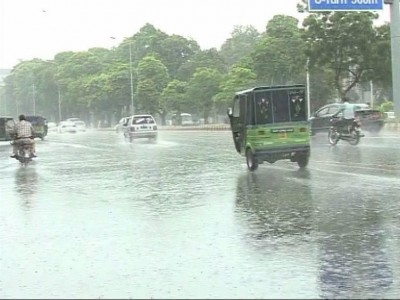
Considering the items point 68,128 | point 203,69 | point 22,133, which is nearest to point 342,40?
point 22,133

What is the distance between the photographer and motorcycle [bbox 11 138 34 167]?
21484 millimetres

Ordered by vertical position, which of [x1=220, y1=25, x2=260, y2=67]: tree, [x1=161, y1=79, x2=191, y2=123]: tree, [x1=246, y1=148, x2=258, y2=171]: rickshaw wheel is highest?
[x1=220, y1=25, x2=260, y2=67]: tree

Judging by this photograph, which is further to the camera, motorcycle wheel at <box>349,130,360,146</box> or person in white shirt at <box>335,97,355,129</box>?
person in white shirt at <box>335,97,355,129</box>

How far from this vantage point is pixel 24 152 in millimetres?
21469

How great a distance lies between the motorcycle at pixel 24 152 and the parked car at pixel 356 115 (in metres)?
11.3

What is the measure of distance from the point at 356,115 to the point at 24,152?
45.3 ft

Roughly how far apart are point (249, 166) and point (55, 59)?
298 feet

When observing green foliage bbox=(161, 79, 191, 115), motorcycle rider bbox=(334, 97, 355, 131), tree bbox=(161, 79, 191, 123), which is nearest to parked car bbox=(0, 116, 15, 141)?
motorcycle rider bbox=(334, 97, 355, 131)

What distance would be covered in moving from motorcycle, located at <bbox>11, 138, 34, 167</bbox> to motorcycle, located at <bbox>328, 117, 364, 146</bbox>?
10753 mm

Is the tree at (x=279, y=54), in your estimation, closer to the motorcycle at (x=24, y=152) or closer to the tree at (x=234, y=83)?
the tree at (x=234, y=83)

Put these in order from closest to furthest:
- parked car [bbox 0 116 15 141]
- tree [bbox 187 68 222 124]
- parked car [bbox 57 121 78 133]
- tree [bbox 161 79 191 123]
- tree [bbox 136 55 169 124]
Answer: parked car [bbox 0 116 15 141] < tree [bbox 187 68 222 124] < tree [bbox 161 79 191 123] < parked car [bbox 57 121 78 133] < tree [bbox 136 55 169 124]

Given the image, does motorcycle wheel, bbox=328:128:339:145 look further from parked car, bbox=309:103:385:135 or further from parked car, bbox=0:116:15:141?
parked car, bbox=0:116:15:141

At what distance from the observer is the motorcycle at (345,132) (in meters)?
23.1

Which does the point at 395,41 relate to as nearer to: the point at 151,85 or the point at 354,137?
the point at 354,137
